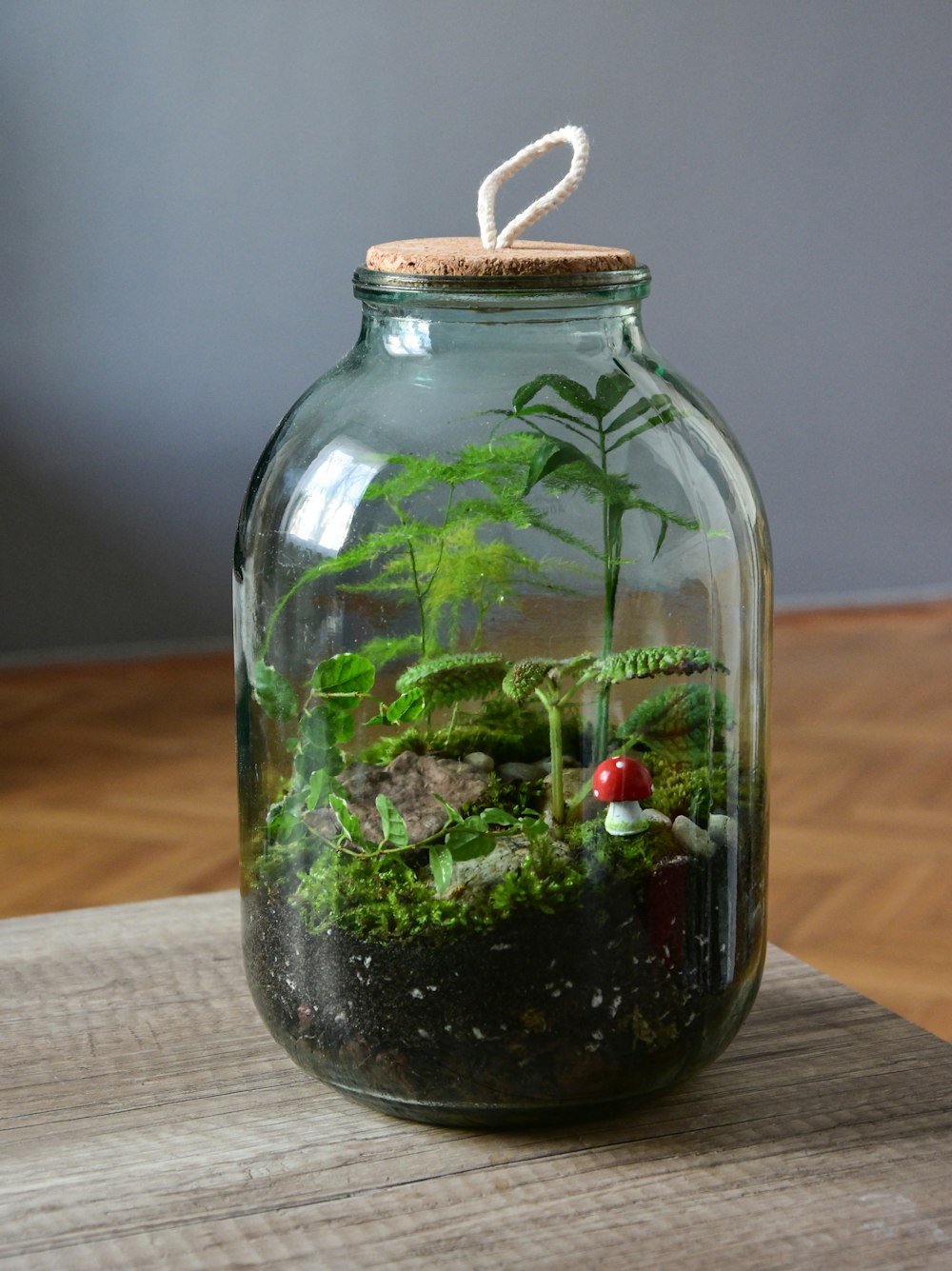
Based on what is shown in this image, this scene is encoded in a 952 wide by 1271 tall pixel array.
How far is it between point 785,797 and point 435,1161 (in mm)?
1821

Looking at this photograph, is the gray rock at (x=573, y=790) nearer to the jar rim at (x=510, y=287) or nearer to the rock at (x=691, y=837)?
the rock at (x=691, y=837)

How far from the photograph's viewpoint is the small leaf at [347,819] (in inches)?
27.1

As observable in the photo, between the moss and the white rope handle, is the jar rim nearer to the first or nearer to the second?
the white rope handle

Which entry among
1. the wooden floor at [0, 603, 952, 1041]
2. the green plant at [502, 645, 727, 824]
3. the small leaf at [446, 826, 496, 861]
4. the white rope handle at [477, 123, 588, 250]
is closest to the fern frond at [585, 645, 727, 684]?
the green plant at [502, 645, 727, 824]

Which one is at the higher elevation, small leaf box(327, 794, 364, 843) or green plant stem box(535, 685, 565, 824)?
green plant stem box(535, 685, 565, 824)

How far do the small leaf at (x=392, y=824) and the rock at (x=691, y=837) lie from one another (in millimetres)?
138

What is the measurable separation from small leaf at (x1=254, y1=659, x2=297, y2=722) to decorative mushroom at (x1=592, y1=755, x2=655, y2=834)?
17 centimetres

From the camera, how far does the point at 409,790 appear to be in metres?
0.71

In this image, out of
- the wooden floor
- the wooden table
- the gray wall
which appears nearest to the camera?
the wooden table

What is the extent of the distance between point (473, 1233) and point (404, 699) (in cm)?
26

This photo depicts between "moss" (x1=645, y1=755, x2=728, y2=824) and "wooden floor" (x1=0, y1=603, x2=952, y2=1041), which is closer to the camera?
"moss" (x1=645, y1=755, x2=728, y2=824)

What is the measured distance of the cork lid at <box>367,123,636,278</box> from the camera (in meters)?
0.65

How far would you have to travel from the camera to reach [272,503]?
0.74 meters

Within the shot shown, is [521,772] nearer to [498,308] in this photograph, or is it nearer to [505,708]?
[505,708]
